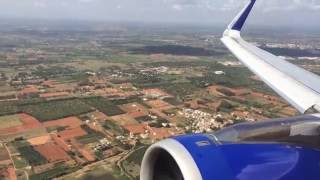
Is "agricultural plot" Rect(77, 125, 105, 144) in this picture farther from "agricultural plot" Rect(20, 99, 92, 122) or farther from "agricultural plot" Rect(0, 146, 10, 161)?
"agricultural plot" Rect(0, 146, 10, 161)

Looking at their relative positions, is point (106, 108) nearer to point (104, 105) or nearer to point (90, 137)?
point (104, 105)

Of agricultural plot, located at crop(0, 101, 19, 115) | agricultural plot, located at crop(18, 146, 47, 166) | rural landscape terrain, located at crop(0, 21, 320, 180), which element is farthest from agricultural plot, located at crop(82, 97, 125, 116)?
agricultural plot, located at crop(18, 146, 47, 166)

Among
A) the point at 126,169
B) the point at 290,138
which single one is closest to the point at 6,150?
the point at 126,169

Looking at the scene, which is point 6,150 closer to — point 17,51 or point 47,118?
point 47,118

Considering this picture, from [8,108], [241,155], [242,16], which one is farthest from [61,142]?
[241,155]

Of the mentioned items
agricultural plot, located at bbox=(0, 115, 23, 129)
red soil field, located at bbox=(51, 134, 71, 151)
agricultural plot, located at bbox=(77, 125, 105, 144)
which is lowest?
agricultural plot, located at bbox=(0, 115, 23, 129)

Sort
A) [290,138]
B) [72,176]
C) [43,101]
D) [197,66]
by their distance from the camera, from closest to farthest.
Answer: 1. [290,138]
2. [72,176]
3. [43,101]
4. [197,66]
